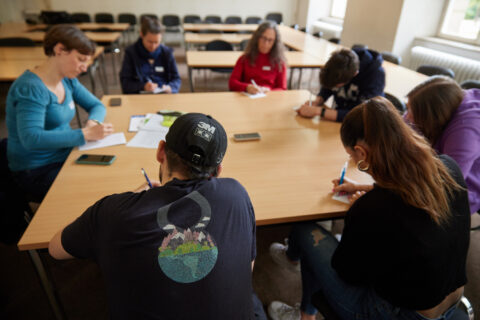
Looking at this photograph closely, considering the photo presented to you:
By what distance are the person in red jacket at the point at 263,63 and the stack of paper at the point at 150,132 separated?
951 millimetres

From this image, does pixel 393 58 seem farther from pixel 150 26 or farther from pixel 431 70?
pixel 150 26

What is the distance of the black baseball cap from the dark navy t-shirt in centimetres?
7

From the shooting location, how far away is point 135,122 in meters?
1.88

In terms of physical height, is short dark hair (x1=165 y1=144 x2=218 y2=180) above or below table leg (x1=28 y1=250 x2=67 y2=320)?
above

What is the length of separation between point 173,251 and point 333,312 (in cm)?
70

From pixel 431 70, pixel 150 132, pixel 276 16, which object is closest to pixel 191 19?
pixel 276 16

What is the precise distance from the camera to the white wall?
7.64 m

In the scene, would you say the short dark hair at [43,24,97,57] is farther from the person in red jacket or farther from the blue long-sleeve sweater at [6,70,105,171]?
the person in red jacket

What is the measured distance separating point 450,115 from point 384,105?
1.95 feet

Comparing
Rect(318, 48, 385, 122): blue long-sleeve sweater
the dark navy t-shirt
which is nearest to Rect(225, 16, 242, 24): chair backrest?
Rect(318, 48, 385, 122): blue long-sleeve sweater

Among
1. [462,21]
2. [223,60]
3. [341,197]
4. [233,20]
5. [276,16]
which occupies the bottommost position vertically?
[341,197]

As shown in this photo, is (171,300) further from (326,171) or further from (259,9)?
(259,9)

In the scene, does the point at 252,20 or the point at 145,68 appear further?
the point at 252,20

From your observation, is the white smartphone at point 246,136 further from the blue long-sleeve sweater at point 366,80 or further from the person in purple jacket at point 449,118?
the person in purple jacket at point 449,118
